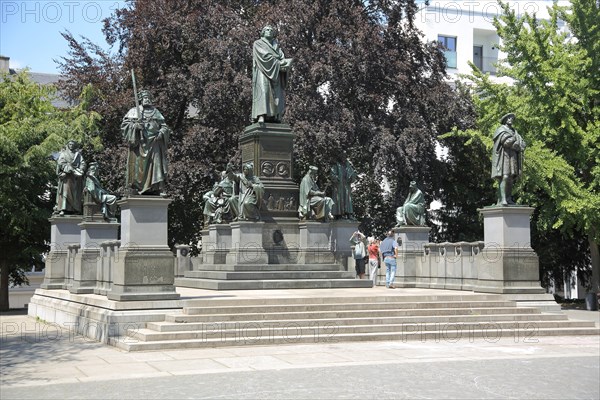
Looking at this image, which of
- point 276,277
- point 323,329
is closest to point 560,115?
point 276,277

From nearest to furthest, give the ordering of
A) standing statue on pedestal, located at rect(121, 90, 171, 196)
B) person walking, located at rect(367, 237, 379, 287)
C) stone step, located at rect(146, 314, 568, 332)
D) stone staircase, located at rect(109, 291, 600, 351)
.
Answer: stone staircase, located at rect(109, 291, 600, 351)
stone step, located at rect(146, 314, 568, 332)
standing statue on pedestal, located at rect(121, 90, 171, 196)
person walking, located at rect(367, 237, 379, 287)

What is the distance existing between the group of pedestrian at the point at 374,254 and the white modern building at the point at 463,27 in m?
27.8

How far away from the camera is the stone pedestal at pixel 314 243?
2180 cm

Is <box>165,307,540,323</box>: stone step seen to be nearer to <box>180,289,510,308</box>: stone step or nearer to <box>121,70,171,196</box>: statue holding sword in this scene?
<box>180,289,510,308</box>: stone step

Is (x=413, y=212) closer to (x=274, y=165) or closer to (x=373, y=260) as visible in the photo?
(x=373, y=260)

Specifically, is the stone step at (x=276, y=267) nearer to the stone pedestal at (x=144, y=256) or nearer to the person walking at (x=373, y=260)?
the person walking at (x=373, y=260)

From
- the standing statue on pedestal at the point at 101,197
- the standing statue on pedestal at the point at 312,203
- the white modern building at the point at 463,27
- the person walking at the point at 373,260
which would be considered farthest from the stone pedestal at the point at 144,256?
the white modern building at the point at 463,27

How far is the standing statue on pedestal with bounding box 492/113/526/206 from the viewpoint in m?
18.9

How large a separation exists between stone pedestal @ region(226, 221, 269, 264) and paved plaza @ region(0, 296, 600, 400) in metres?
6.26

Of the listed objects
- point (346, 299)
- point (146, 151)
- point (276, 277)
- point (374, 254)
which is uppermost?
point (146, 151)

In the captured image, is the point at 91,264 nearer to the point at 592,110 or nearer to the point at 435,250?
the point at 435,250

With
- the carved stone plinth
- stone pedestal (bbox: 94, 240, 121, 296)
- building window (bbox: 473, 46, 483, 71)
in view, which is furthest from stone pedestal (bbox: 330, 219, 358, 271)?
building window (bbox: 473, 46, 483, 71)

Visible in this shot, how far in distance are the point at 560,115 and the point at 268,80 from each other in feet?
36.6

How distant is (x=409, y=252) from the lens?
23203 millimetres
